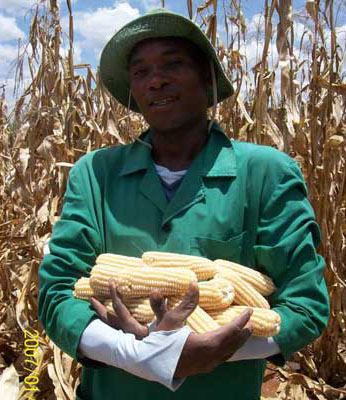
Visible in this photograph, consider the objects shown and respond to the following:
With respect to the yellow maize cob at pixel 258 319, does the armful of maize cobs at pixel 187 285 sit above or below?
above

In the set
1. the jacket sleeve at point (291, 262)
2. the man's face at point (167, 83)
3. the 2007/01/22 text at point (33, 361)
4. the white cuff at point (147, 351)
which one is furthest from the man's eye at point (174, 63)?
the 2007/01/22 text at point (33, 361)

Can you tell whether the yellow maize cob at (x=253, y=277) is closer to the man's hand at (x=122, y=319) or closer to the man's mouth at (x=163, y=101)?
the man's hand at (x=122, y=319)

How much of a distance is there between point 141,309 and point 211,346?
0.21m

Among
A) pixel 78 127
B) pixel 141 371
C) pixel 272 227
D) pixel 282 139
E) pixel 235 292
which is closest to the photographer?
pixel 141 371

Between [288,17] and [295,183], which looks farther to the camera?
[288,17]

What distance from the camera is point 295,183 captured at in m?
1.51

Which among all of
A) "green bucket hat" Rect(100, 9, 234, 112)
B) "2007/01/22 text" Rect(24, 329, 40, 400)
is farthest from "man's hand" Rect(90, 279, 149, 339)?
"2007/01/22 text" Rect(24, 329, 40, 400)

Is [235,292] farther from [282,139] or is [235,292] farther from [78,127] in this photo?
[78,127]

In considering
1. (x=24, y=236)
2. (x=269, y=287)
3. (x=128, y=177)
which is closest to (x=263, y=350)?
(x=269, y=287)

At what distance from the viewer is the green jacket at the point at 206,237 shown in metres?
1.43

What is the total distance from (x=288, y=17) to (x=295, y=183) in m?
1.54

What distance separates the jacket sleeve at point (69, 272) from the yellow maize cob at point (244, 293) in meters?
0.38

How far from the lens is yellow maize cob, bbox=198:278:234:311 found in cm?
131

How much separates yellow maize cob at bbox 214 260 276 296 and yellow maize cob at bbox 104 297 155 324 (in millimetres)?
240
